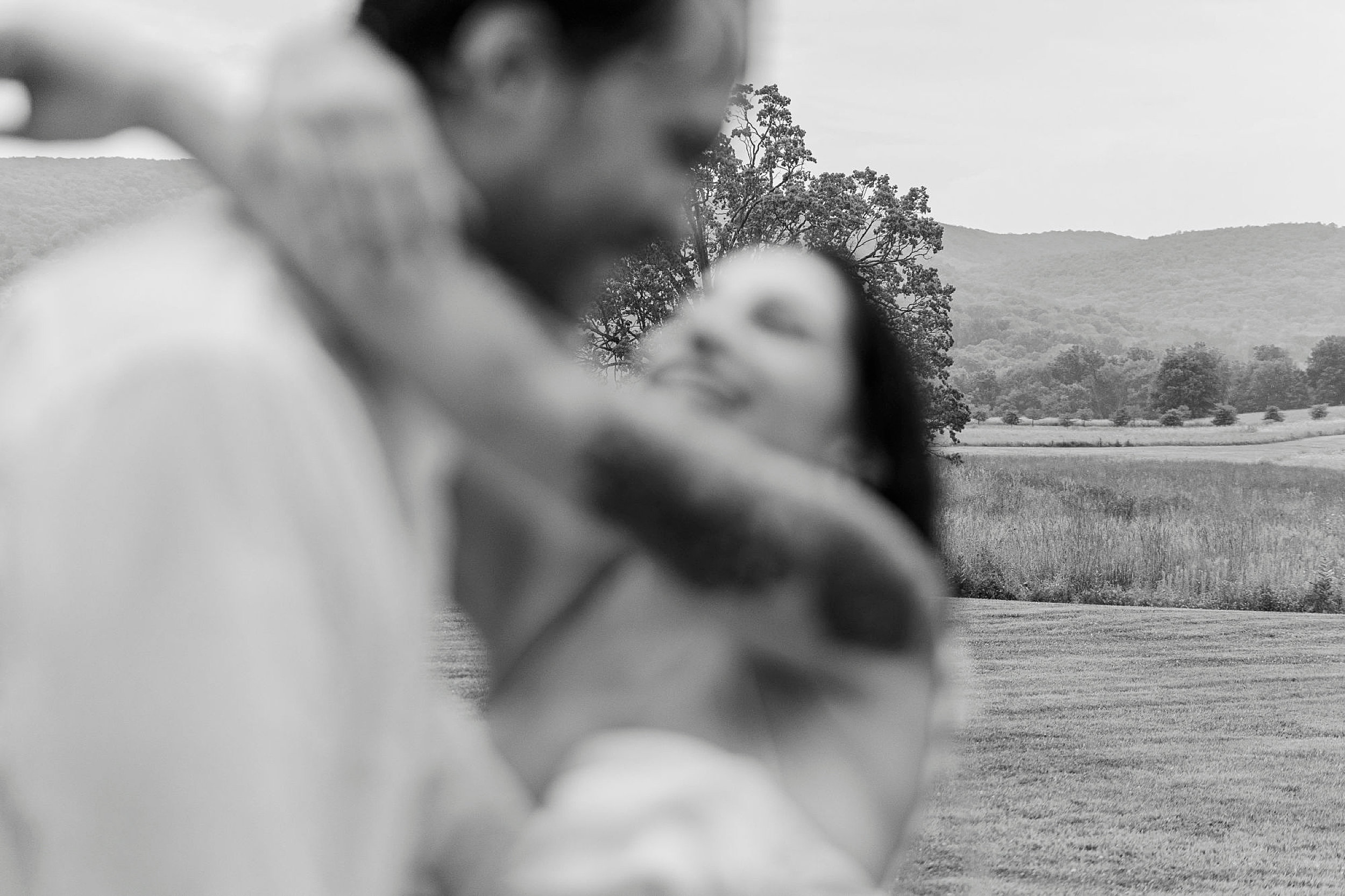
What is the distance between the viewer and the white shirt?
1.87 ft

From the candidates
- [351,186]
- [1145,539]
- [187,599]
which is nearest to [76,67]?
[351,186]

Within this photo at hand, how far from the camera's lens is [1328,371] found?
18.4 m

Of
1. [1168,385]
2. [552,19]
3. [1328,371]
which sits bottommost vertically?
[1168,385]

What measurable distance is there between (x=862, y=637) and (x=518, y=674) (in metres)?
0.32

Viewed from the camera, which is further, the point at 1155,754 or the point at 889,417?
the point at 1155,754

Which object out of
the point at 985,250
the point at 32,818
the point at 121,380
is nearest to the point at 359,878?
the point at 32,818

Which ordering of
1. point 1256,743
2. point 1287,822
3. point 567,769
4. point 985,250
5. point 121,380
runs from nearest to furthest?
point 121,380, point 567,769, point 1287,822, point 1256,743, point 985,250

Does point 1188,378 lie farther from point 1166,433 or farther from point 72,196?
point 72,196

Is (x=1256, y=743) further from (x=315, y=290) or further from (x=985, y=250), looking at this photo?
(x=985, y=250)

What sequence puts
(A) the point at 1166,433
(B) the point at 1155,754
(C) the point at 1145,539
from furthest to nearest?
(A) the point at 1166,433, (C) the point at 1145,539, (B) the point at 1155,754

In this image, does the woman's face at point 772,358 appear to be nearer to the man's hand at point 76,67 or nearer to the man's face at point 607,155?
the man's face at point 607,155

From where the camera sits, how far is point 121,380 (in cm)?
58

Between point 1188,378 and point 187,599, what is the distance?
63.9 ft

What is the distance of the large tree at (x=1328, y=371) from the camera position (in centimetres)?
1800
